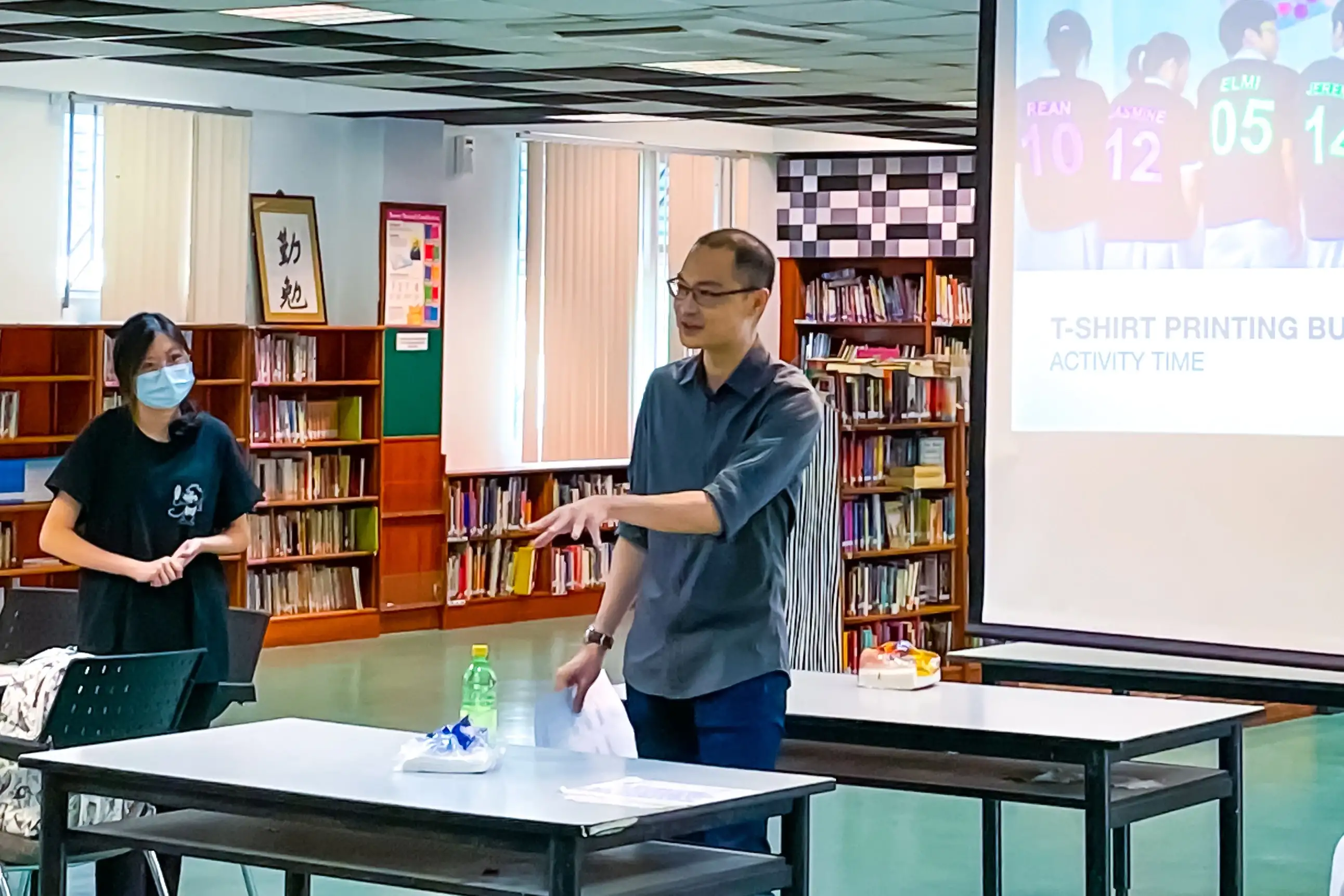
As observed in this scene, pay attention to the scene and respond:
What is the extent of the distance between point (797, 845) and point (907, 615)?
6.96 m

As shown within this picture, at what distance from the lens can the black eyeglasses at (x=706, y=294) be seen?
4.01m

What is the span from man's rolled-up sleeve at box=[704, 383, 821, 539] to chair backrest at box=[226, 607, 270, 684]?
6.51 feet

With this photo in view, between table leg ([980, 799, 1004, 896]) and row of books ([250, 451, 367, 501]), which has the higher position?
row of books ([250, 451, 367, 501])

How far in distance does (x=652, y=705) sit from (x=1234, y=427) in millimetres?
1268

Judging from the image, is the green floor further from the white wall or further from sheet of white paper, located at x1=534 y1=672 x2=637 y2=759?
the white wall

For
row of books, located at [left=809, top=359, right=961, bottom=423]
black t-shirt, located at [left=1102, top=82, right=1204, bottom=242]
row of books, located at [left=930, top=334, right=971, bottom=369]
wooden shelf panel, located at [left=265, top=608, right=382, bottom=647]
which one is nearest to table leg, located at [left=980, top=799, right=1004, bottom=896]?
black t-shirt, located at [left=1102, top=82, right=1204, bottom=242]

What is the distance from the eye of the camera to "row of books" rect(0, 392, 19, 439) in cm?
1023

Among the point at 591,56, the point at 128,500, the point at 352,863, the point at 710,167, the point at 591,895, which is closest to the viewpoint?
the point at 591,895

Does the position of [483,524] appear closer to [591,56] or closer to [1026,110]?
[591,56]

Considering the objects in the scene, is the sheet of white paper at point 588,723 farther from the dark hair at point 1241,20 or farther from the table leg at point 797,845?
the dark hair at point 1241,20

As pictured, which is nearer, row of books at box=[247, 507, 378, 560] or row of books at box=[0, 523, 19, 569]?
row of books at box=[0, 523, 19, 569]

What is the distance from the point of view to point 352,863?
352 centimetres

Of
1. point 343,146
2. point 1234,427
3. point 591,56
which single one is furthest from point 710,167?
point 1234,427

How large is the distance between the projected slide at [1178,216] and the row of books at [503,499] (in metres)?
7.95
